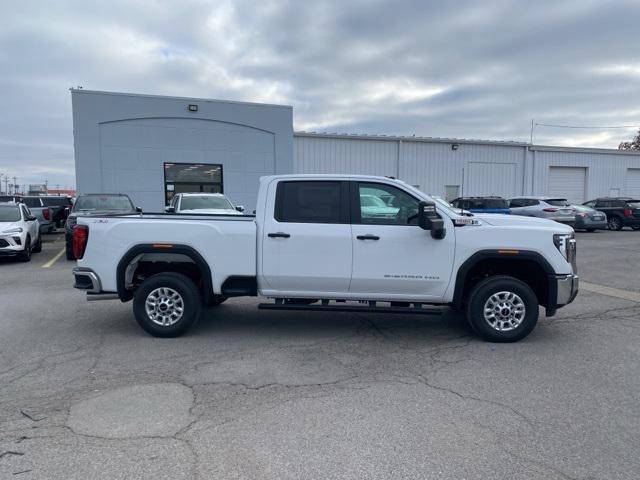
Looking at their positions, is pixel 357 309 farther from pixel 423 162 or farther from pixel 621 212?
pixel 423 162

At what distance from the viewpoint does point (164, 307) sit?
5793 mm

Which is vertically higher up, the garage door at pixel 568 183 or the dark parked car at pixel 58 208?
the garage door at pixel 568 183

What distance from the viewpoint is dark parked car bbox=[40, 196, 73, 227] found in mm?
21722

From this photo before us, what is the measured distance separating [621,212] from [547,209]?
4.43 metres

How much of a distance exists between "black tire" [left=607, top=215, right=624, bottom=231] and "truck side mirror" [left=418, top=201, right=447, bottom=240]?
20.5 m

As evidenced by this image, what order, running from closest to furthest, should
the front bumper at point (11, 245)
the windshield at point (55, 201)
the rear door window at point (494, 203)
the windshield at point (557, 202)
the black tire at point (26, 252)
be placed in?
the front bumper at point (11, 245), the black tire at point (26, 252), the rear door window at point (494, 203), the windshield at point (557, 202), the windshield at point (55, 201)

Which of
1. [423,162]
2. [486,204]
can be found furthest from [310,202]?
[423,162]

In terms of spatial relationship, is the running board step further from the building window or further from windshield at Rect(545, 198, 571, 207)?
windshield at Rect(545, 198, 571, 207)

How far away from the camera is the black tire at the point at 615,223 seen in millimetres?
21812

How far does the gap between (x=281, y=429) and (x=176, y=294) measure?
2.76 meters

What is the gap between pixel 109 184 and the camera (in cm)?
1934

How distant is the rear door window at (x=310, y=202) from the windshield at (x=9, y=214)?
415 inches

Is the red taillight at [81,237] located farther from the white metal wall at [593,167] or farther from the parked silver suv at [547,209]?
the white metal wall at [593,167]

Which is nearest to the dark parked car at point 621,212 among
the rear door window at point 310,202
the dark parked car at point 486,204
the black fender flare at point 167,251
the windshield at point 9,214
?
the dark parked car at point 486,204
